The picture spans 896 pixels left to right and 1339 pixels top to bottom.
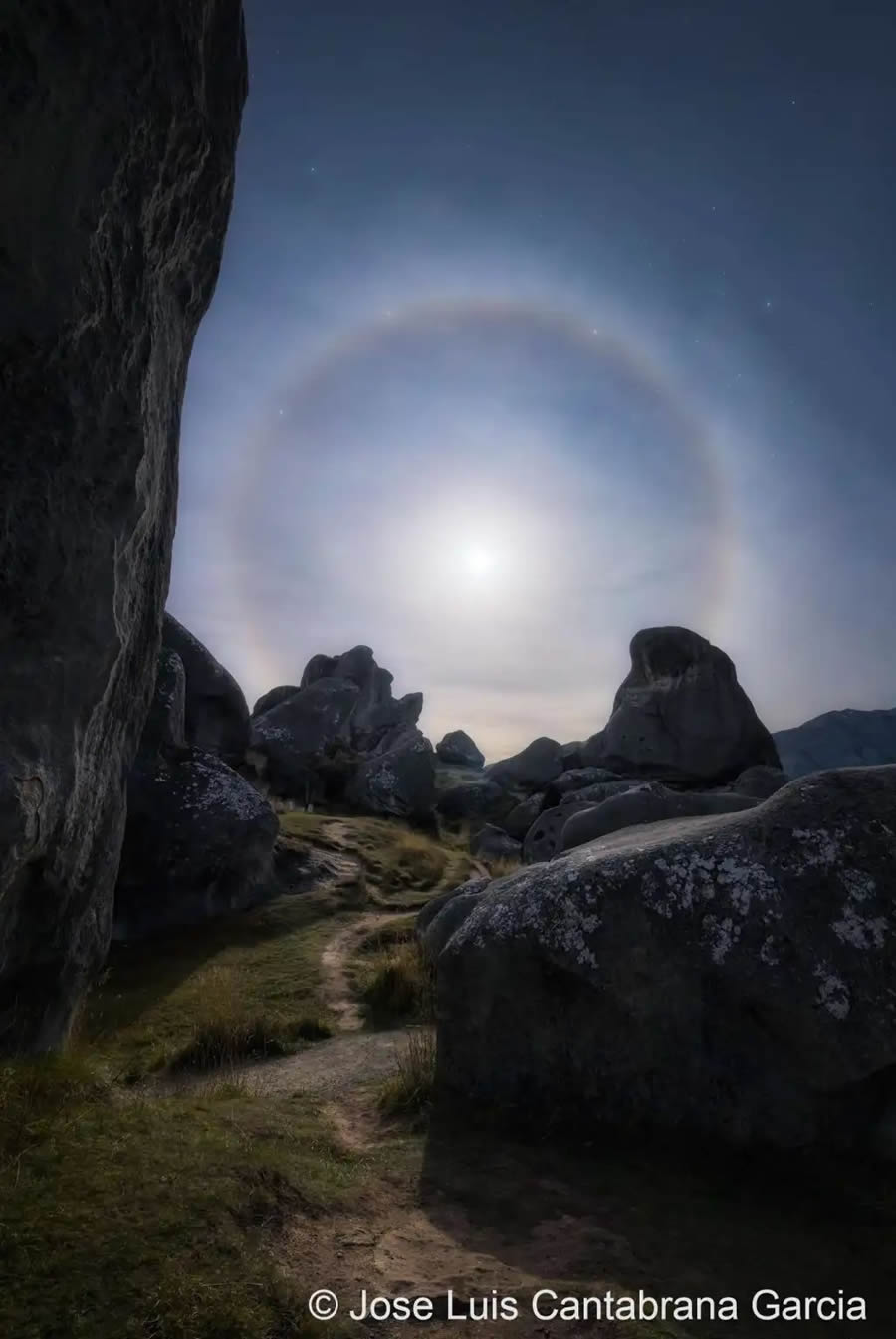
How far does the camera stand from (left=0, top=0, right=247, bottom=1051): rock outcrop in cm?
562

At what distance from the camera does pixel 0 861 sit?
5.21 m

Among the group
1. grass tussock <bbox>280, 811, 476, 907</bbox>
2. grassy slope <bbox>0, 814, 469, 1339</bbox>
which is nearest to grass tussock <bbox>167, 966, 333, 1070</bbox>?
grassy slope <bbox>0, 814, 469, 1339</bbox>

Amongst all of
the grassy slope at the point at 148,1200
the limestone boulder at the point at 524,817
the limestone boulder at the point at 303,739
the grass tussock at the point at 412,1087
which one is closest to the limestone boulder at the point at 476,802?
the limestone boulder at the point at 303,739

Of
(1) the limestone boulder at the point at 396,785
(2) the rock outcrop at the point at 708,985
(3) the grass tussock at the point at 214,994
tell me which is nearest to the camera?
(2) the rock outcrop at the point at 708,985

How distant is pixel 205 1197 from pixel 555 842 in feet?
66.5

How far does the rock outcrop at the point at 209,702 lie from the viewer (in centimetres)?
2561

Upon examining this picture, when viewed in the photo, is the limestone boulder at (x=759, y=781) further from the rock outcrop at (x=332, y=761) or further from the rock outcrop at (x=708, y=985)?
the rock outcrop at (x=708, y=985)

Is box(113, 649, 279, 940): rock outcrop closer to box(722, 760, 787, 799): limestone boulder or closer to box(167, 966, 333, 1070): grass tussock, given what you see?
box(167, 966, 333, 1070): grass tussock

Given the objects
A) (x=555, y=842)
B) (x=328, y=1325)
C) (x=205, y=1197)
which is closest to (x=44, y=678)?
(x=205, y=1197)

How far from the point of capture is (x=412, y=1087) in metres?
7.56

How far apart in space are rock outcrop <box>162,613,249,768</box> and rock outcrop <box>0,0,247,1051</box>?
17.9 m

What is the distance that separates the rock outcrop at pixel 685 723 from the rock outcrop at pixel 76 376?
101 feet

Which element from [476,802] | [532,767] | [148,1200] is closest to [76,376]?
[148,1200]

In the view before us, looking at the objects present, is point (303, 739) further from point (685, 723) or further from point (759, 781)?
point (759, 781)
